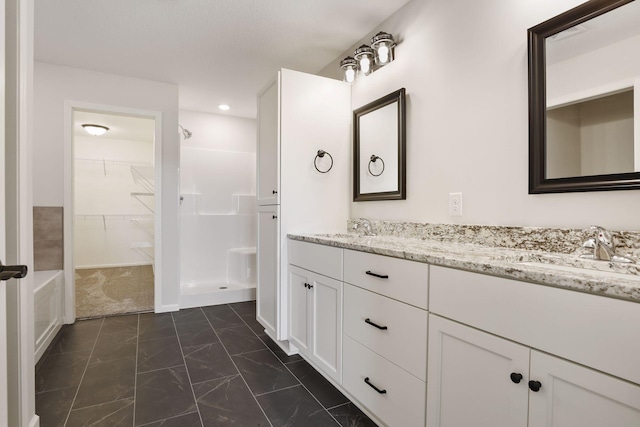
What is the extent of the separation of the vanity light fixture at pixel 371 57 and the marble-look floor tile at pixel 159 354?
238cm

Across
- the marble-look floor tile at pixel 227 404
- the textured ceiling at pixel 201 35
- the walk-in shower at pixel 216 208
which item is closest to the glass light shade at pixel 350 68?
A: the textured ceiling at pixel 201 35

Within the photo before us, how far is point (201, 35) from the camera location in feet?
8.03

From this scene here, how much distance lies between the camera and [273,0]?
2041 mm

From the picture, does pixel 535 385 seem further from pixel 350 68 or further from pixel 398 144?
pixel 350 68

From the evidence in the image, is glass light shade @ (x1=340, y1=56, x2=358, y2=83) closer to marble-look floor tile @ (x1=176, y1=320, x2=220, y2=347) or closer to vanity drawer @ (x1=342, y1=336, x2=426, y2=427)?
vanity drawer @ (x1=342, y1=336, x2=426, y2=427)

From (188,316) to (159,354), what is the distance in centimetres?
86

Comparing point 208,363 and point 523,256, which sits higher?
point 523,256

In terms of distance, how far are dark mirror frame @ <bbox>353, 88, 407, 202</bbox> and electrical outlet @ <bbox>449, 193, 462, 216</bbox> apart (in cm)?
34

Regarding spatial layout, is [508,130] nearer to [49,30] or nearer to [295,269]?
[295,269]

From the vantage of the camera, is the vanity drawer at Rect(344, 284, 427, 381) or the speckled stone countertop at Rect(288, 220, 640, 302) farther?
the vanity drawer at Rect(344, 284, 427, 381)

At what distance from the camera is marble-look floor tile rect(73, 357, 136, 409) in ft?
5.90

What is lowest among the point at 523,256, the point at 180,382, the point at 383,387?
the point at 180,382

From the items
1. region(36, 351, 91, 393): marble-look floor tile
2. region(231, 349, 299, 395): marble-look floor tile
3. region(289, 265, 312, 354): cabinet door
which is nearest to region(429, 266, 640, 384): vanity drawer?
region(289, 265, 312, 354): cabinet door

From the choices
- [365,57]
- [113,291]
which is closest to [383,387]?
[365,57]
